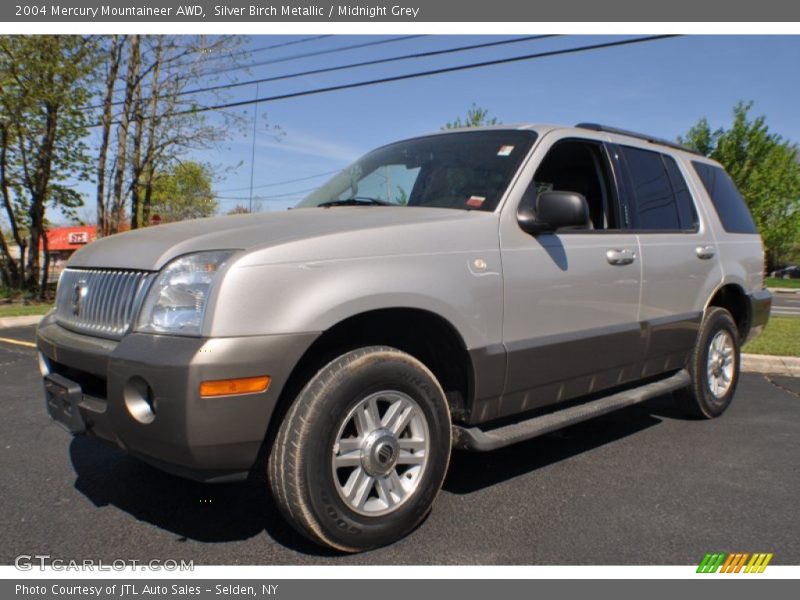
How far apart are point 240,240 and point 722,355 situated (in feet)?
13.3

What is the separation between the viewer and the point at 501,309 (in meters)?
3.21

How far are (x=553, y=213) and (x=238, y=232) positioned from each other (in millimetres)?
1524

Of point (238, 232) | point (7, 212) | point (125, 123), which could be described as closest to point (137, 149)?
point (125, 123)

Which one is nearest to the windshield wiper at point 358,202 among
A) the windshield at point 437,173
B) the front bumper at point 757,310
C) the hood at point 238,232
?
the windshield at point 437,173

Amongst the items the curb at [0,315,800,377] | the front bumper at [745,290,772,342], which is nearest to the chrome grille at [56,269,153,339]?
the front bumper at [745,290,772,342]

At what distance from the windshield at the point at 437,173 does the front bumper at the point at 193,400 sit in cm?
136

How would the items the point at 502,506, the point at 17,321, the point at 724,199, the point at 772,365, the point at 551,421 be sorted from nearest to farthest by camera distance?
the point at 502,506 → the point at 551,421 → the point at 724,199 → the point at 772,365 → the point at 17,321

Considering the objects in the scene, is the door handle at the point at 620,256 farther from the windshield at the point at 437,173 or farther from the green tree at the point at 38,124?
the green tree at the point at 38,124

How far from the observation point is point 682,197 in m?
4.88

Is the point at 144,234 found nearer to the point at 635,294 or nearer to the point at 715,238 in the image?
the point at 635,294

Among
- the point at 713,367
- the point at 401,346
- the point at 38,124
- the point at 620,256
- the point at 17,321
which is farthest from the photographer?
the point at 38,124

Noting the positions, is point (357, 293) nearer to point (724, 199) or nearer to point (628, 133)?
point (628, 133)

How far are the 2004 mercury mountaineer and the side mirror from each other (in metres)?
0.01

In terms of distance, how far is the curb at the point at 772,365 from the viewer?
280 inches
